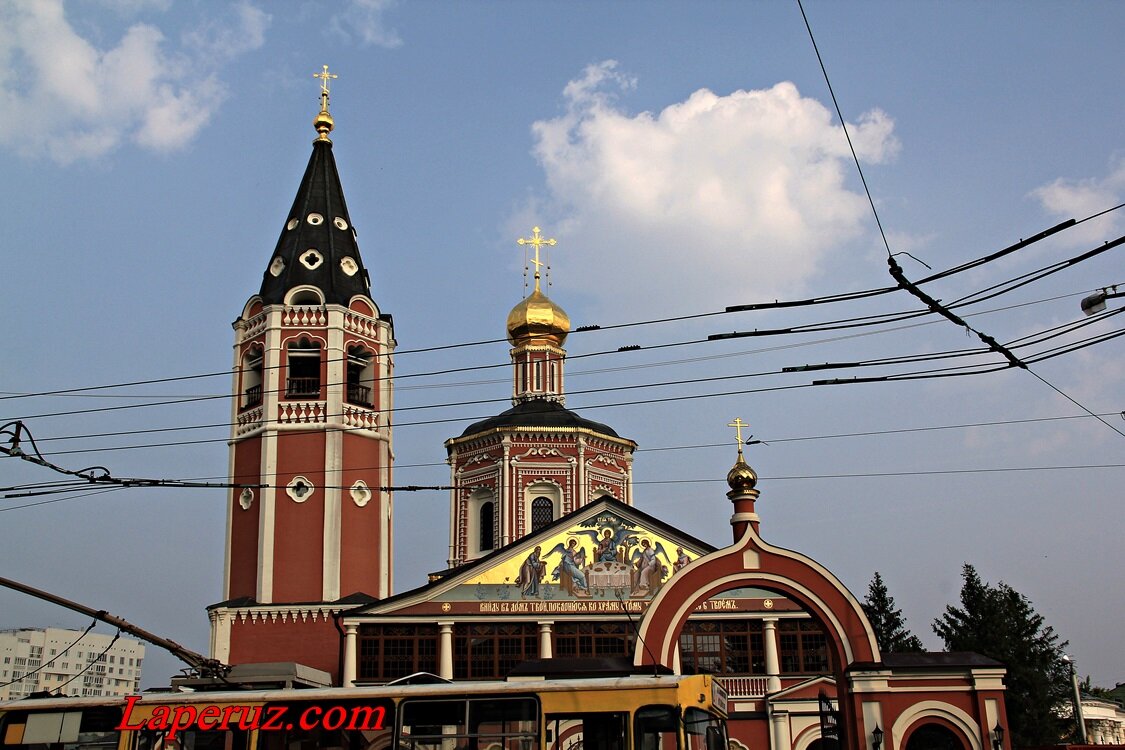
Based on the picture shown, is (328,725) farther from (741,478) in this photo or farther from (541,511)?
(541,511)

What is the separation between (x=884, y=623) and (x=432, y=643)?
90.9 feet

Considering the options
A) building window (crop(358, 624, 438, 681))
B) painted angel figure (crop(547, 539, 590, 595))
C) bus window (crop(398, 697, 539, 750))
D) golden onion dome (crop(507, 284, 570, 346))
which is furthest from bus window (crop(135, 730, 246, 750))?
golden onion dome (crop(507, 284, 570, 346))

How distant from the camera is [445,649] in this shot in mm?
31047

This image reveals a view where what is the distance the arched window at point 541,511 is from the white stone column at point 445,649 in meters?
8.17


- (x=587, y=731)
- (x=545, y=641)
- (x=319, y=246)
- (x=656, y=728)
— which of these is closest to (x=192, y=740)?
(x=587, y=731)

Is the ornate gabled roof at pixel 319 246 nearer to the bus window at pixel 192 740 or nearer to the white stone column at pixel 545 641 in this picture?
the white stone column at pixel 545 641

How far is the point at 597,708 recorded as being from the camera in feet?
46.0

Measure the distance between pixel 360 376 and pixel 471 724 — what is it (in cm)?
2413

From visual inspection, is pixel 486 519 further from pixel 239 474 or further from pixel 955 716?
pixel 955 716

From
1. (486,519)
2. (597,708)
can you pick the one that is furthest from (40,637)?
(597,708)

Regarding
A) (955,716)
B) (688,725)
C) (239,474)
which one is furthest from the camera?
(239,474)

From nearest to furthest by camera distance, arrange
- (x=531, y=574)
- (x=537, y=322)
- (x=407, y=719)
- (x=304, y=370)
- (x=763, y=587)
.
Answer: (x=407, y=719) → (x=763, y=587) → (x=531, y=574) → (x=304, y=370) → (x=537, y=322)

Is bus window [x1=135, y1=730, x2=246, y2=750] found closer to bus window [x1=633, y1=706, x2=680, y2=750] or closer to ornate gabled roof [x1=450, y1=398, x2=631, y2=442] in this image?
bus window [x1=633, y1=706, x2=680, y2=750]

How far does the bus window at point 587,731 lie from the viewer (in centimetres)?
1393
